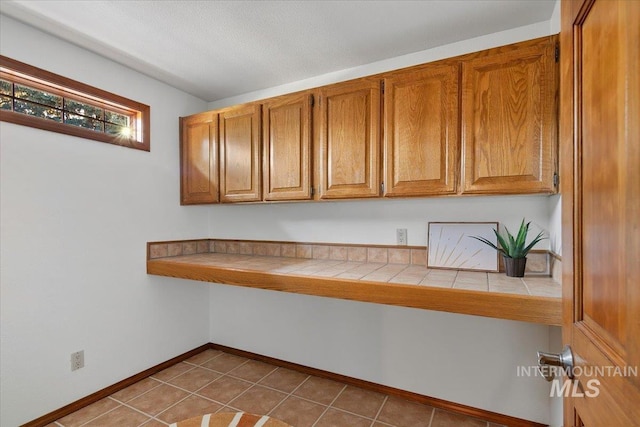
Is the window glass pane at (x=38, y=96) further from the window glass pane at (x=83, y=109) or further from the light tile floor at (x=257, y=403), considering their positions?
the light tile floor at (x=257, y=403)

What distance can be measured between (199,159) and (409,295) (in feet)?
6.96

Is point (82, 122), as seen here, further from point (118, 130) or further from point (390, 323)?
point (390, 323)

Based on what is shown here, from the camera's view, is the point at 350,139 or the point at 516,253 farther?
the point at 350,139

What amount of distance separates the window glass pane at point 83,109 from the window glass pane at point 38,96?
51 millimetres

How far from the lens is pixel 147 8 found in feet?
5.61

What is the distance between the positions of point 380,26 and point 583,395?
1987mm

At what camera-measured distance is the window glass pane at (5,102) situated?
180cm

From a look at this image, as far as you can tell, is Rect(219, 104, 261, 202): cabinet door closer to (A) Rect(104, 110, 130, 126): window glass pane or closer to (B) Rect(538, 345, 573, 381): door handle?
(A) Rect(104, 110, 130, 126): window glass pane

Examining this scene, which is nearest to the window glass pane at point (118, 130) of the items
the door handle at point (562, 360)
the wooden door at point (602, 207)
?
the wooden door at point (602, 207)

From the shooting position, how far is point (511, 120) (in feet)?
5.25

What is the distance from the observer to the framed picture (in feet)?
6.37

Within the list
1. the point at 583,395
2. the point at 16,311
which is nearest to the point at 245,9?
the point at 583,395

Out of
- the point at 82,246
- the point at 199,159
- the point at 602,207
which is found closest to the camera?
the point at 602,207

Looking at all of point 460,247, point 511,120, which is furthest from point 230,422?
point 511,120
